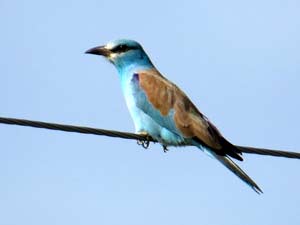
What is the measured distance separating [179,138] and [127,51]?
1.56 metres

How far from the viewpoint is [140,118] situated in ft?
31.2

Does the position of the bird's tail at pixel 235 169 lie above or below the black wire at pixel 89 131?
below

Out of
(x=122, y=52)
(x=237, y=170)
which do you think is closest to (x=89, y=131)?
(x=237, y=170)

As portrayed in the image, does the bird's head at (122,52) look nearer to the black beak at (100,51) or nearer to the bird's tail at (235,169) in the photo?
the black beak at (100,51)

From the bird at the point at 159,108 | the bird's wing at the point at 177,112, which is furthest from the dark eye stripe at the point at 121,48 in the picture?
the bird's wing at the point at 177,112

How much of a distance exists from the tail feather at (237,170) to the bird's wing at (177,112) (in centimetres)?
6

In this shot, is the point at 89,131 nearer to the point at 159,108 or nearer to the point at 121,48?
the point at 159,108

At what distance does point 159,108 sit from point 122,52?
3.64 ft

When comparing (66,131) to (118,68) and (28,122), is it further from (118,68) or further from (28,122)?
(118,68)

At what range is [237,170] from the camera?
834cm

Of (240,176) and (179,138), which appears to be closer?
(240,176)

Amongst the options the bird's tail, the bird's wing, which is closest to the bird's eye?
the bird's wing

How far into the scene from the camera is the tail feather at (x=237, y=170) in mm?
8117

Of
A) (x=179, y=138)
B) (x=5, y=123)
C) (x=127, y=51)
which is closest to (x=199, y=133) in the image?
(x=179, y=138)
